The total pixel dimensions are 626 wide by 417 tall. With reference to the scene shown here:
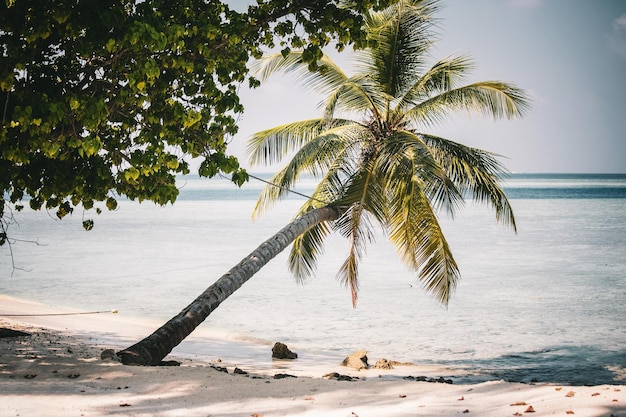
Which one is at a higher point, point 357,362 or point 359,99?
point 359,99

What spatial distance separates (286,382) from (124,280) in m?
14.5

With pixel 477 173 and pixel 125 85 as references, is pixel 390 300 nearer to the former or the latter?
pixel 477 173

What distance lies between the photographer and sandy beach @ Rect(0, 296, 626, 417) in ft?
14.7

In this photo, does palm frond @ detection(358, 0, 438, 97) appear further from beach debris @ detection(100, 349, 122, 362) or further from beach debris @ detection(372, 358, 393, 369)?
beach debris @ detection(100, 349, 122, 362)

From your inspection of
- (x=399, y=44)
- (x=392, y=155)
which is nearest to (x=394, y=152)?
(x=392, y=155)

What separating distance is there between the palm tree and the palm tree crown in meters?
0.02

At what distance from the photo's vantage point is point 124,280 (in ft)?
62.6

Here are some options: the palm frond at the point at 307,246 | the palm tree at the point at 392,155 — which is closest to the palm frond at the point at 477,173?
the palm tree at the point at 392,155

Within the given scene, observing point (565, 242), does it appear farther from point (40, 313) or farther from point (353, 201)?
point (40, 313)

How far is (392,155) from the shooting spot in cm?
940

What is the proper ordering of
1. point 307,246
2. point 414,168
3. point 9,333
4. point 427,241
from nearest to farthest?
1. point 9,333
2. point 414,168
3. point 427,241
4. point 307,246

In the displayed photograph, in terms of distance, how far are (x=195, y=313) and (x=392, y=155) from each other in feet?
14.3

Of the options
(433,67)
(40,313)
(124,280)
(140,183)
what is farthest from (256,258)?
(124,280)

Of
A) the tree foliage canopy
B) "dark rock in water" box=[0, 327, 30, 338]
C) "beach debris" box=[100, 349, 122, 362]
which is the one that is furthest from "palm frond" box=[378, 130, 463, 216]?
"dark rock in water" box=[0, 327, 30, 338]
